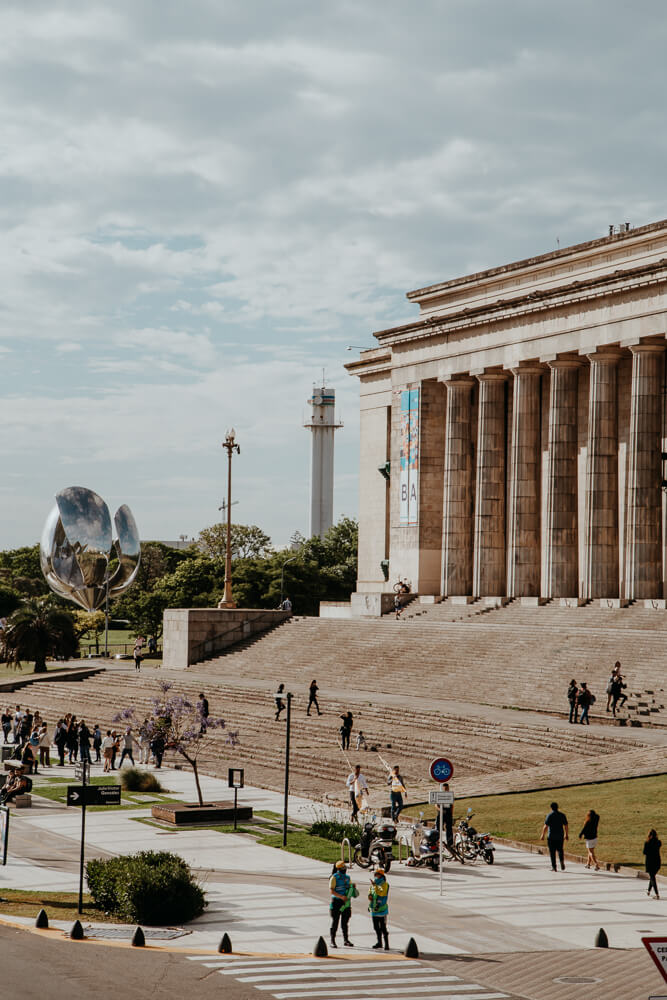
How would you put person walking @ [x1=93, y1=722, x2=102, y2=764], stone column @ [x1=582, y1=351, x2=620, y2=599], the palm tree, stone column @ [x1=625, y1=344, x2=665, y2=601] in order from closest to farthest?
person walking @ [x1=93, y1=722, x2=102, y2=764]
stone column @ [x1=625, y1=344, x2=665, y2=601]
stone column @ [x1=582, y1=351, x2=620, y2=599]
the palm tree

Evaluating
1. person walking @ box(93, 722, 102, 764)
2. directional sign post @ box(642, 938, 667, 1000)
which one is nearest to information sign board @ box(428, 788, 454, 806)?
directional sign post @ box(642, 938, 667, 1000)

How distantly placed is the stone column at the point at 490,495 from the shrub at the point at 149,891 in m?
42.3

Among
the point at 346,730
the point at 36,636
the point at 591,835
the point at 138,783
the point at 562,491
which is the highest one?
the point at 562,491

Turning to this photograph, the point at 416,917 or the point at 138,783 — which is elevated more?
the point at 138,783

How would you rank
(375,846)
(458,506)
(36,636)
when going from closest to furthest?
(375,846), (458,506), (36,636)

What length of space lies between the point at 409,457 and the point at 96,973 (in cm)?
5191

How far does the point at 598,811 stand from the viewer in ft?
89.5

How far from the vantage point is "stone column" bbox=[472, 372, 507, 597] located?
6184 centimetres

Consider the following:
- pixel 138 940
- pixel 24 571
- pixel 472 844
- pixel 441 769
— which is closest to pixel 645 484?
pixel 472 844

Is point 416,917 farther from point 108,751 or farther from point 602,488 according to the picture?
point 602,488

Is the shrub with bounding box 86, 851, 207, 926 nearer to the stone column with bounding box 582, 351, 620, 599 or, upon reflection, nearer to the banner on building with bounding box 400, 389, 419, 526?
the stone column with bounding box 582, 351, 620, 599

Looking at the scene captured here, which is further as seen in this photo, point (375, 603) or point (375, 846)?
point (375, 603)

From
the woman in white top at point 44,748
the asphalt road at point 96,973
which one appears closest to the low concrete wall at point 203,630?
the woman in white top at point 44,748

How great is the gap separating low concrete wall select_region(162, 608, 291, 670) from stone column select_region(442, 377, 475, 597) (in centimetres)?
927
